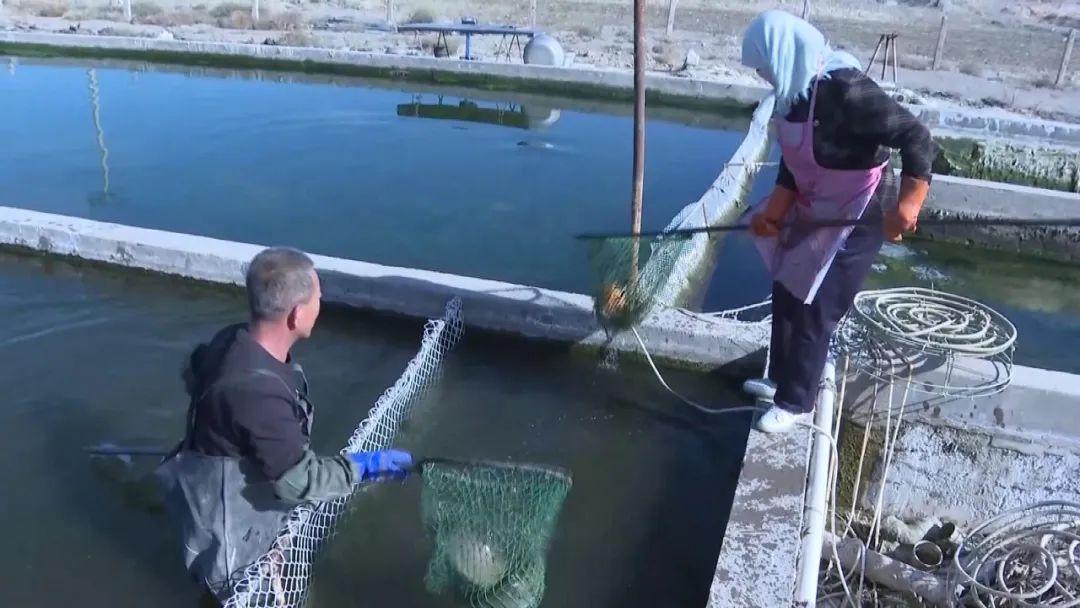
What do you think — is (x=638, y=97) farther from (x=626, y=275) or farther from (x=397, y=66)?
(x=397, y=66)

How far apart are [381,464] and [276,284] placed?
2.65ft

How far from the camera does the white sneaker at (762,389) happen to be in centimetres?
395

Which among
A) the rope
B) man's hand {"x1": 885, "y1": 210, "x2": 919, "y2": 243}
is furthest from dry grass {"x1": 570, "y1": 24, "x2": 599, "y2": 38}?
man's hand {"x1": 885, "y1": 210, "x2": 919, "y2": 243}

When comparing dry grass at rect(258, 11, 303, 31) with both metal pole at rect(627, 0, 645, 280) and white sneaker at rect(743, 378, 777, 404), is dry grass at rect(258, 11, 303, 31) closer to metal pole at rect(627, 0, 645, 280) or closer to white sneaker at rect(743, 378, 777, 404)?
metal pole at rect(627, 0, 645, 280)

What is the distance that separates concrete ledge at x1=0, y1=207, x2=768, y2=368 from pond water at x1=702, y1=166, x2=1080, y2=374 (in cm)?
166

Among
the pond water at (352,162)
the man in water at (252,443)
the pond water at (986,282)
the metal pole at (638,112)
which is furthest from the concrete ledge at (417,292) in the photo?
the man in water at (252,443)

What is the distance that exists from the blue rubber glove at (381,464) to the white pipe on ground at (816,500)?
1.45m

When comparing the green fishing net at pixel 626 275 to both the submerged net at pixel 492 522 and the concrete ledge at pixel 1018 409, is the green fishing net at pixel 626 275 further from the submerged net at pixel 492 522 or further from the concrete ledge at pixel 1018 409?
the submerged net at pixel 492 522

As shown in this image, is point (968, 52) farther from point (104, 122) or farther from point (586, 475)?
point (586, 475)

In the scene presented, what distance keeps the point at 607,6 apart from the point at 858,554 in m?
32.7

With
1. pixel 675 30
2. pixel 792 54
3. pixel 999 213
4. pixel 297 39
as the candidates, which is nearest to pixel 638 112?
pixel 792 54

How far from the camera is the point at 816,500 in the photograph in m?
3.41

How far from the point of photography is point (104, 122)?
10.2 meters

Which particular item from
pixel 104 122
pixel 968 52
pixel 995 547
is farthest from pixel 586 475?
pixel 968 52
